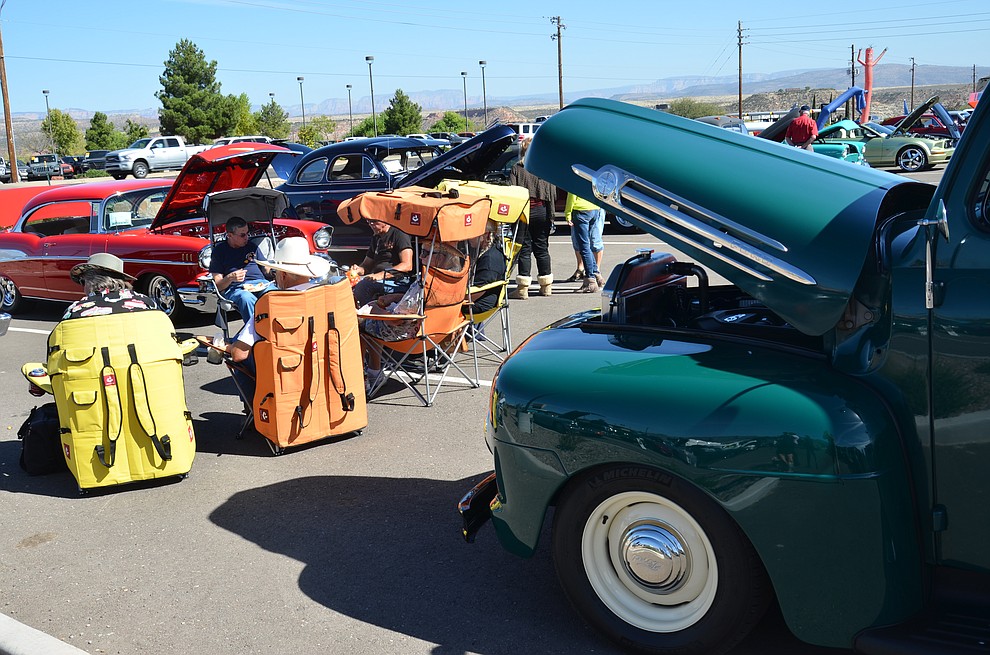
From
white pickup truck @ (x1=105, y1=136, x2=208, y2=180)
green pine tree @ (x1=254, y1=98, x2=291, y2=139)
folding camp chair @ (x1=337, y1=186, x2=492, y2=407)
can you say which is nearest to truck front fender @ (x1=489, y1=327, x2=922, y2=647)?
folding camp chair @ (x1=337, y1=186, x2=492, y2=407)

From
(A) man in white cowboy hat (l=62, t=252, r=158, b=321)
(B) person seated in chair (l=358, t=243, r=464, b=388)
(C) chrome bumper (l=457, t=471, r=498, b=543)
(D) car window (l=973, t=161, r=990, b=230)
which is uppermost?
(D) car window (l=973, t=161, r=990, b=230)

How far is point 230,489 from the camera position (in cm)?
555

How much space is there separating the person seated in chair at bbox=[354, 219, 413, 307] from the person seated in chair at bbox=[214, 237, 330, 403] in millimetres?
1619

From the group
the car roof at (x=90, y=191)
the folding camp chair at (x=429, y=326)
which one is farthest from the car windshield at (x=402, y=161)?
the folding camp chair at (x=429, y=326)

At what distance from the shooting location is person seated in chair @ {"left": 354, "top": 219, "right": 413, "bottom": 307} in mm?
8180

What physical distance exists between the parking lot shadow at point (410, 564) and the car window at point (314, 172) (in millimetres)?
9772

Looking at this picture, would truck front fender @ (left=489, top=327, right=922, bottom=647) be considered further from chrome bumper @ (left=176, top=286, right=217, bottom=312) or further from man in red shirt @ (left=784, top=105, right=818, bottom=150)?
chrome bumper @ (left=176, top=286, right=217, bottom=312)

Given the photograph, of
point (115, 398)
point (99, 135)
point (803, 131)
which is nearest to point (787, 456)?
point (115, 398)

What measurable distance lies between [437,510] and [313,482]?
3.06 ft

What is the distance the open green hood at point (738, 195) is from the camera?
10.3ft

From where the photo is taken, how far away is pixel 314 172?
48.4 ft

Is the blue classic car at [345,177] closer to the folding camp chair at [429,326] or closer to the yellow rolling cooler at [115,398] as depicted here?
the folding camp chair at [429,326]

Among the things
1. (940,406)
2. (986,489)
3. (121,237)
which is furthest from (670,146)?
(121,237)

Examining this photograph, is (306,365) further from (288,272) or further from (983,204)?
(983,204)
